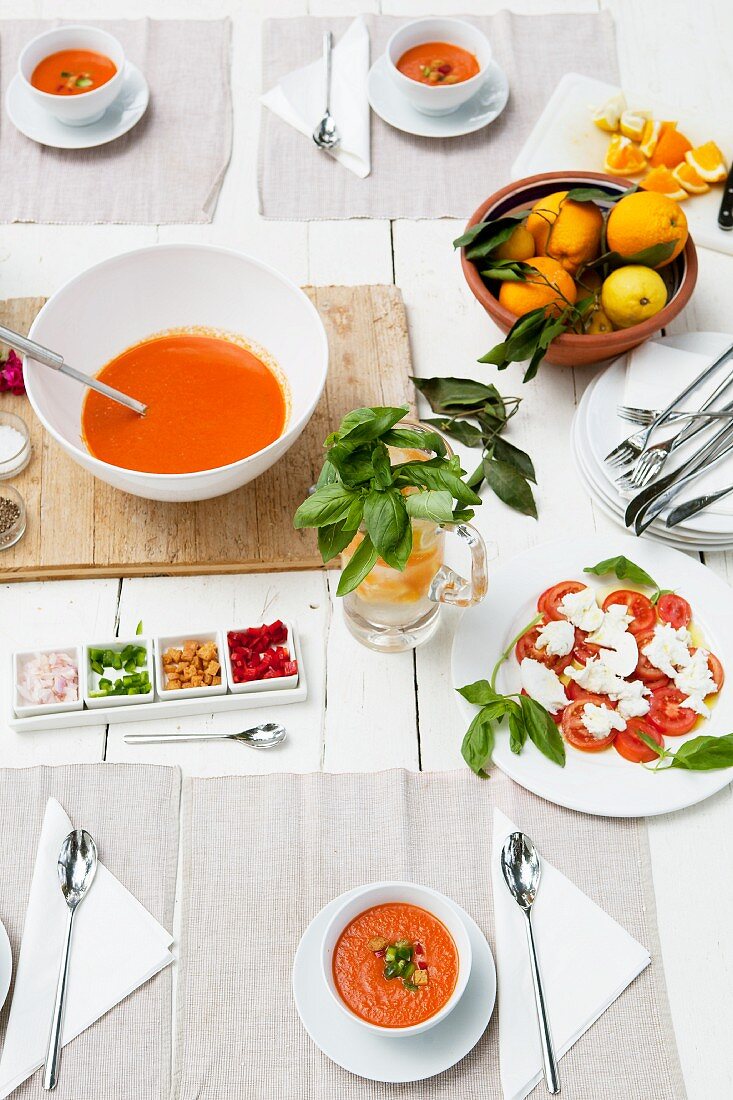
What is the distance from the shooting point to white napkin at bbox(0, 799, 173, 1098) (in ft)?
4.23

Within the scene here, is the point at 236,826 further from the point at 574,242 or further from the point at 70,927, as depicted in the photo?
the point at 574,242

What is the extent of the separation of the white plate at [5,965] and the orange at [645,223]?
1417mm

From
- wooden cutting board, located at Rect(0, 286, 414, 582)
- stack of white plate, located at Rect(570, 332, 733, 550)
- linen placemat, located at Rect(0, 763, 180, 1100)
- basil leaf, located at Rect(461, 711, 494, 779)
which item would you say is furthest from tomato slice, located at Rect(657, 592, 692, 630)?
linen placemat, located at Rect(0, 763, 180, 1100)

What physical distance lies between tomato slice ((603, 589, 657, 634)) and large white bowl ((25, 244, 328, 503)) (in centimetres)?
56

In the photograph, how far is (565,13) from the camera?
237 centimetres

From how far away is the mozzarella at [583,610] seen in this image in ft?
5.12

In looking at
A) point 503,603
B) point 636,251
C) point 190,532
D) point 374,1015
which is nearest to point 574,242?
point 636,251

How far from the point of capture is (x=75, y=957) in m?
1.35

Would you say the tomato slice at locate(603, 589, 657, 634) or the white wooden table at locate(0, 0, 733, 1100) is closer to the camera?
the white wooden table at locate(0, 0, 733, 1100)

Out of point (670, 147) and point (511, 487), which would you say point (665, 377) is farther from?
point (670, 147)

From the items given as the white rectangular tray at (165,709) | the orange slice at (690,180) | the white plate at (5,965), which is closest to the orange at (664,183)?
the orange slice at (690,180)

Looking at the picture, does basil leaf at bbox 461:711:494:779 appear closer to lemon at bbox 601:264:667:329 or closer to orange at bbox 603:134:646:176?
lemon at bbox 601:264:667:329

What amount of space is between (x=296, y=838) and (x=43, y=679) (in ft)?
1.48

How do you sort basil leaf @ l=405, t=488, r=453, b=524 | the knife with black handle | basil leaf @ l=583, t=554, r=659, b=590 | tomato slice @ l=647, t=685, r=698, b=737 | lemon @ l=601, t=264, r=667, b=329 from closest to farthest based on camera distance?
basil leaf @ l=405, t=488, r=453, b=524, tomato slice @ l=647, t=685, r=698, b=737, basil leaf @ l=583, t=554, r=659, b=590, lemon @ l=601, t=264, r=667, b=329, the knife with black handle
